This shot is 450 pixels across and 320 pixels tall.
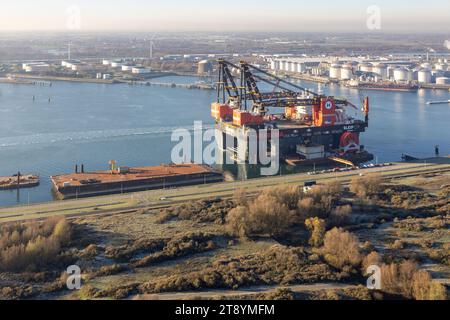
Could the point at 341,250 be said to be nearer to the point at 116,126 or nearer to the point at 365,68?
the point at 116,126

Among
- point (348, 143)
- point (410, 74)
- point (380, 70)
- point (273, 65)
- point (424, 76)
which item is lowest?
→ point (348, 143)

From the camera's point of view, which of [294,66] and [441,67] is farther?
[294,66]

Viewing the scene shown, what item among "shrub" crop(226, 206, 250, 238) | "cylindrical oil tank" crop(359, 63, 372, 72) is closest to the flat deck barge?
A: "shrub" crop(226, 206, 250, 238)

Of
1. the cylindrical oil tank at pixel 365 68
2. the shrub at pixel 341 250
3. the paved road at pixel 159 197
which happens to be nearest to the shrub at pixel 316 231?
the shrub at pixel 341 250

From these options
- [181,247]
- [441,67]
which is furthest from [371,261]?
[441,67]

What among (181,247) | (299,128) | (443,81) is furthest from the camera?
(443,81)

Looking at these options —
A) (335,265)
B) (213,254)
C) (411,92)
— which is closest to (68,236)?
(213,254)
